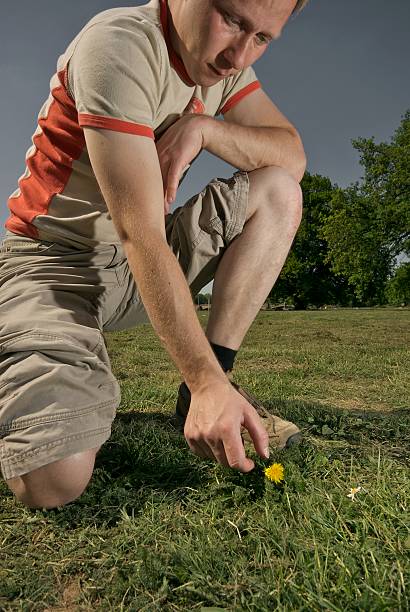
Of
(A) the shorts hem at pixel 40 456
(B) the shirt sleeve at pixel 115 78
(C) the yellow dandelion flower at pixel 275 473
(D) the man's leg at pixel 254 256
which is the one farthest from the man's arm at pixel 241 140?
(C) the yellow dandelion flower at pixel 275 473

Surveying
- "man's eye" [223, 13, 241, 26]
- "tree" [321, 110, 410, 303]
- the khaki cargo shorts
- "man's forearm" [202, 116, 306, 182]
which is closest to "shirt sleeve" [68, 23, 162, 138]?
"man's eye" [223, 13, 241, 26]

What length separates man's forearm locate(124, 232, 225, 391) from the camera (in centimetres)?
199

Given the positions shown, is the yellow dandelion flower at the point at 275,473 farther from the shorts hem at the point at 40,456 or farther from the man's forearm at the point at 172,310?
the shorts hem at the point at 40,456

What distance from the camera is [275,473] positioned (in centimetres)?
231

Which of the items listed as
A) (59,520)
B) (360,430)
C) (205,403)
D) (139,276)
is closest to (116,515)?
(59,520)

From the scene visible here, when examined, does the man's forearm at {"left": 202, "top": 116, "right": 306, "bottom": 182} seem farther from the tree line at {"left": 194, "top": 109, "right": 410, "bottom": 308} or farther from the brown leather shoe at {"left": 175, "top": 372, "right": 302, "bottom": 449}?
the tree line at {"left": 194, "top": 109, "right": 410, "bottom": 308}

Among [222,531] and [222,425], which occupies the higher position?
[222,425]

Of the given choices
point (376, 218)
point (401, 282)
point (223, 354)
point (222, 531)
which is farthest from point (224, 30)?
point (401, 282)

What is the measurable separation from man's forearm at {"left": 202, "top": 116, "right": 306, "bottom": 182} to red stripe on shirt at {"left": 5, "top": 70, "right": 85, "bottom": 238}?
2.17ft

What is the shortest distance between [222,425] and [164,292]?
0.53m

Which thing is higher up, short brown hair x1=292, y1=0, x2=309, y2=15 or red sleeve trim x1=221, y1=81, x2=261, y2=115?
short brown hair x1=292, y1=0, x2=309, y2=15

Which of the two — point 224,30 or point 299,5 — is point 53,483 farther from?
A: point 299,5

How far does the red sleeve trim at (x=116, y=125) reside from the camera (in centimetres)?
224

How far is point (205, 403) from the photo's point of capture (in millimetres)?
1908
